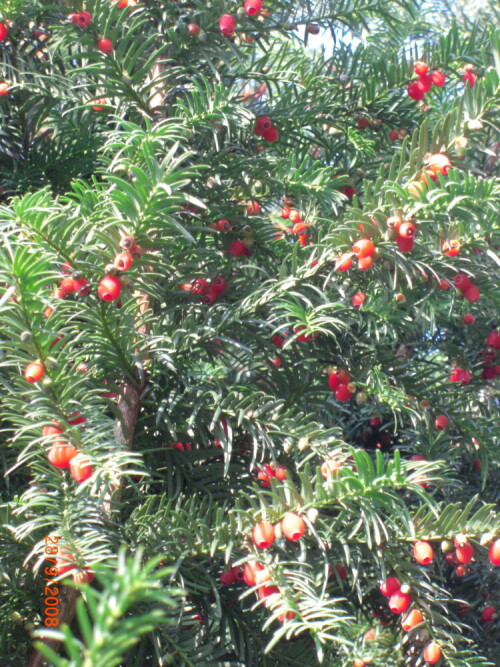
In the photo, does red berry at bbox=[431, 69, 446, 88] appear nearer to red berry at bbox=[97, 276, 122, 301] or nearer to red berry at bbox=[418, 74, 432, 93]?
red berry at bbox=[418, 74, 432, 93]

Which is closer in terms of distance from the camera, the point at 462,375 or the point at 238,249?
the point at 238,249

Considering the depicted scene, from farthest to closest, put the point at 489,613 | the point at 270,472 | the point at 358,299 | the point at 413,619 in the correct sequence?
1. the point at 489,613
2. the point at 358,299
3. the point at 270,472
4. the point at 413,619

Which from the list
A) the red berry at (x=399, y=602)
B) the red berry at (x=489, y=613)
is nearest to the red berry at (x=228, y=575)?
the red berry at (x=399, y=602)

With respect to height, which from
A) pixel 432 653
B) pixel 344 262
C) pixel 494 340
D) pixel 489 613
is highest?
pixel 344 262

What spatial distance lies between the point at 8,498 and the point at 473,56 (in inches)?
Answer: 56.4

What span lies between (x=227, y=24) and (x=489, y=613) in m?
1.64

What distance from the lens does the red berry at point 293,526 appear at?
983 millimetres

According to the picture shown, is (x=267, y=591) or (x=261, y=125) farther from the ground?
(x=261, y=125)

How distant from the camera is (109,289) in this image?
1020mm

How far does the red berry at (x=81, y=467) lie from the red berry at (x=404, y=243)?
0.59 metres

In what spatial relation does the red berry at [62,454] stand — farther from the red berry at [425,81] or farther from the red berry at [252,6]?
the red berry at [425,81]

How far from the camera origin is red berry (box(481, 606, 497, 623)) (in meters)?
1.84

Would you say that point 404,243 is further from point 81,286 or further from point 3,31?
point 3,31
